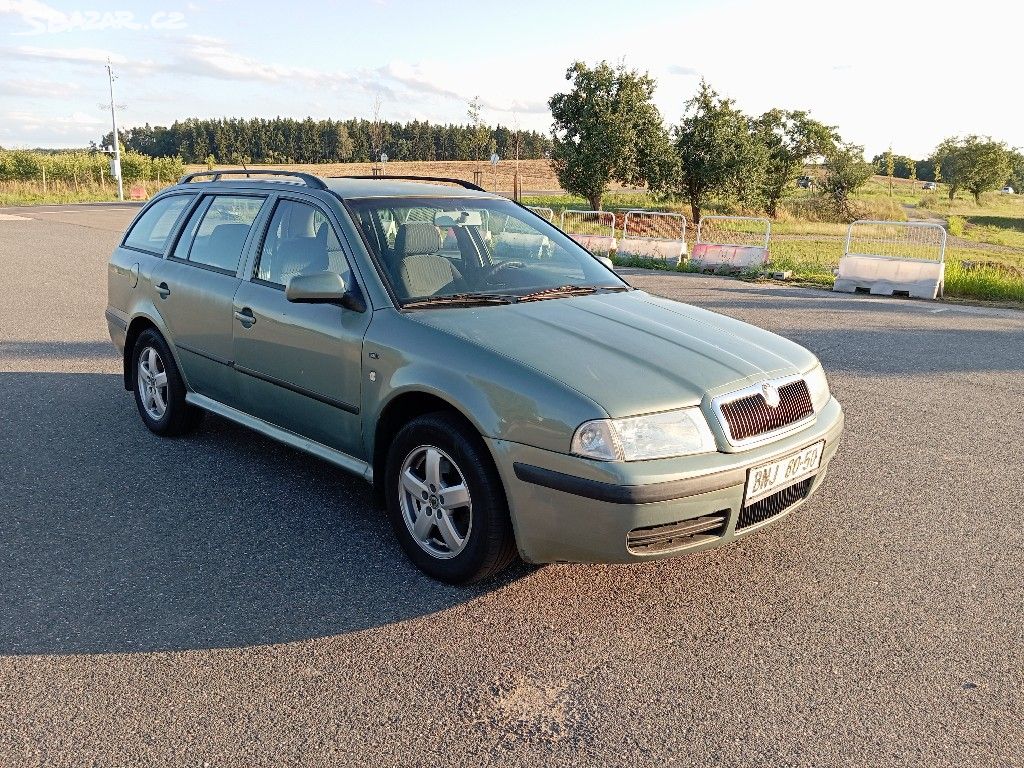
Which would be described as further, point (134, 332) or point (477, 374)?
point (134, 332)

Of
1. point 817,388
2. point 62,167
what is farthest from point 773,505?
point 62,167

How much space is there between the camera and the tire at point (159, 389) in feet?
17.6

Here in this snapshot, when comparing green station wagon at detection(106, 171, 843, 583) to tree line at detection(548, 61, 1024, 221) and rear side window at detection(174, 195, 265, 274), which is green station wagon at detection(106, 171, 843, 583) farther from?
tree line at detection(548, 61, 1024, 221)

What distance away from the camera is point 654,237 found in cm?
1922

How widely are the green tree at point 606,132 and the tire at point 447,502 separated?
37.2 meters

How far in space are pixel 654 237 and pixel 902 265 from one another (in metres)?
6.12

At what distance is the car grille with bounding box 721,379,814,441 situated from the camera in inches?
131

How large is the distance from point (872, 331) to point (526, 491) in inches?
322

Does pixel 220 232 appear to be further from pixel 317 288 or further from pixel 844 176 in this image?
pixel 844 176

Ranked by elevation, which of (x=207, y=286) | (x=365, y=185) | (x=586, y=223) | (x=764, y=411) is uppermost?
(x=365, y=185)

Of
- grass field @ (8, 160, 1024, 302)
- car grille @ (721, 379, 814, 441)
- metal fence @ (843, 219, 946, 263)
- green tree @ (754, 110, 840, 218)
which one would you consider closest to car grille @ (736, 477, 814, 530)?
car grille @ (721, 379, 814, 441)

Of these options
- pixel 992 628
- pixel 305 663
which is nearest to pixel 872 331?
pixel 992 628

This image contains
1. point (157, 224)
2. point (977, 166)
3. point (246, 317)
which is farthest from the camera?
point (977, 166)

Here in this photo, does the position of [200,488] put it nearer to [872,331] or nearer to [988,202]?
[872,331]
